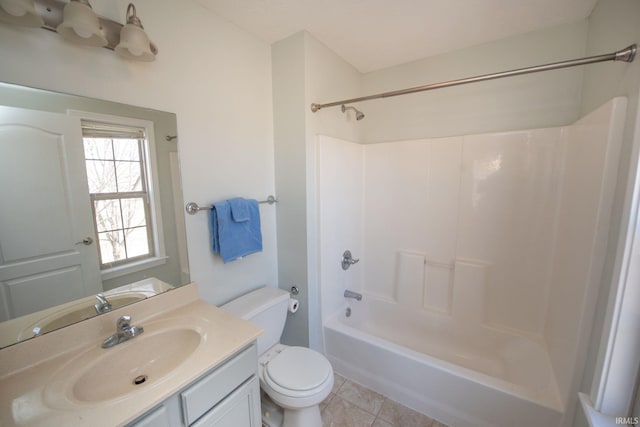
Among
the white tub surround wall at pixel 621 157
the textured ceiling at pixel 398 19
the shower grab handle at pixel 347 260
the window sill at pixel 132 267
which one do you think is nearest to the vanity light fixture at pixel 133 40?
the textured ceiling at pixel 398 19

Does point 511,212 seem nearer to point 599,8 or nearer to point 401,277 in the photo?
point 401,277

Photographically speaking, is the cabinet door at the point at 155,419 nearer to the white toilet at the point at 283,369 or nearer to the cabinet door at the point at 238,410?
the cabinet door at the point at 238,410

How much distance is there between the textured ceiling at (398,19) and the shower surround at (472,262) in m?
0.68

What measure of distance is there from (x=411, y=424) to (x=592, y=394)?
966mm

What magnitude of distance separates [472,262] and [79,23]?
2.54 meters

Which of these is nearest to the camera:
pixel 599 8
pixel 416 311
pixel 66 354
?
pixel 66 354

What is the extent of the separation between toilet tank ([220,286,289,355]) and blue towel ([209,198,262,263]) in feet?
1.01

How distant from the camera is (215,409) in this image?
1012 mm

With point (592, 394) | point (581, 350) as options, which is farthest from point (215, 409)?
point (581, 350)

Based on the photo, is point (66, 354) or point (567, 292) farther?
point (567, 292)

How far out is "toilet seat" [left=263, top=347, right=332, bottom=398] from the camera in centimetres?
134

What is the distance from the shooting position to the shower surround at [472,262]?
4.26ft

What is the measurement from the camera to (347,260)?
7.27ft

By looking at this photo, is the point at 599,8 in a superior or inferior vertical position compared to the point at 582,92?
superior
